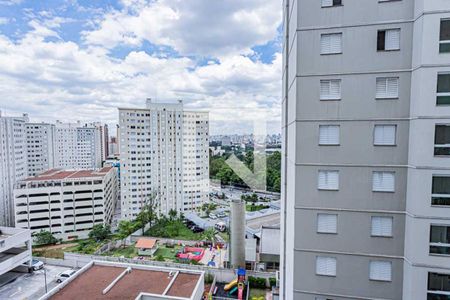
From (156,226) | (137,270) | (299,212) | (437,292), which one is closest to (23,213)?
(156,226)

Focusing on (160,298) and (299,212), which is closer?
(299,212)

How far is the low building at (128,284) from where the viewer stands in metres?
7.74

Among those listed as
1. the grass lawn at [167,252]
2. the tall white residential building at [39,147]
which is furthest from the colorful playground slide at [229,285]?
the tall white residential building at [39,147]

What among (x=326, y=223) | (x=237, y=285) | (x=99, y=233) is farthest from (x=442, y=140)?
(x=99, y=233)

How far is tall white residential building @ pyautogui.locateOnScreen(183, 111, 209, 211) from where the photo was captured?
22.6m

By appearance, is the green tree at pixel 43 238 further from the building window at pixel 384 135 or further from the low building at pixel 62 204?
the building window at pixel 384 135

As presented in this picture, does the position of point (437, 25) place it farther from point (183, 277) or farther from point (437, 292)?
point (183, 277)

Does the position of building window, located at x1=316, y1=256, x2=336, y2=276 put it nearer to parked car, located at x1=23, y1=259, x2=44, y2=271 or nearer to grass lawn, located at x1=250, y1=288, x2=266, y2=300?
grass lawn, located at x1=250, y1=288, x2=266, y2=300

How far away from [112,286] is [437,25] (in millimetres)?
10314

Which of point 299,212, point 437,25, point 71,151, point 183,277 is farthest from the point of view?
point 71,151

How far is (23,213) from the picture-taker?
18625mm

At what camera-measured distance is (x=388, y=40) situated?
11.8 ft

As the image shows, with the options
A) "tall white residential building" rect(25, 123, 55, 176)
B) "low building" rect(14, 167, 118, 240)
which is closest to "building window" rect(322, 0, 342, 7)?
"low building" rect(14, 167, 118, 240)

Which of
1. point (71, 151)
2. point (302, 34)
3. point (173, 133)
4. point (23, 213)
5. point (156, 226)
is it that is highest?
point (302, 34)
